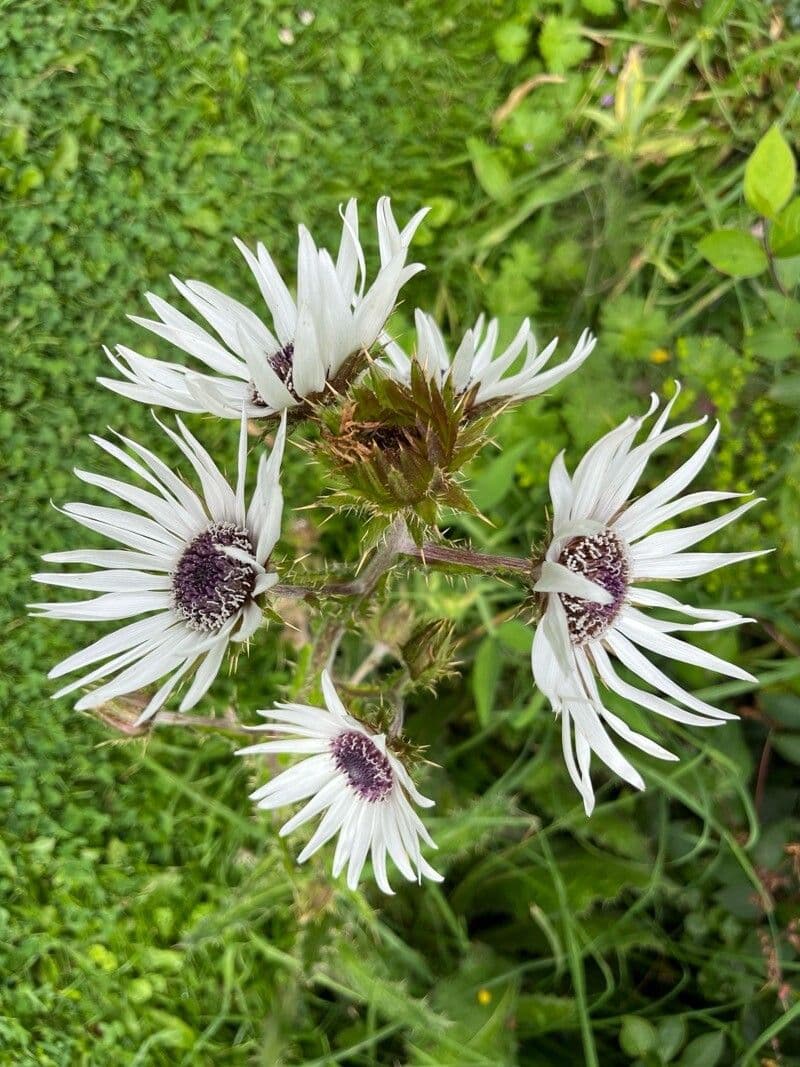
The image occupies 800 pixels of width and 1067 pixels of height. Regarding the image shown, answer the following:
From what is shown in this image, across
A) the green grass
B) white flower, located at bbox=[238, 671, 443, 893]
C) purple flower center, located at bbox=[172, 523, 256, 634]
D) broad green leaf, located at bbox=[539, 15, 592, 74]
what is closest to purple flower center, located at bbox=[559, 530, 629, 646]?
white flower, located at bbox=[238, 671, 443, 893]

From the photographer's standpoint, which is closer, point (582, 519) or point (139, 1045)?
point (582, 519)

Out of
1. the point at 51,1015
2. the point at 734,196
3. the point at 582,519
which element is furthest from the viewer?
the point at 734,196

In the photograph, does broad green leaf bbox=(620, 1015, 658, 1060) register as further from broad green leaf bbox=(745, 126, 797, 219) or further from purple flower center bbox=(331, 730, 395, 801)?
broad green leaf bbox=(745, 126, 797, 219)

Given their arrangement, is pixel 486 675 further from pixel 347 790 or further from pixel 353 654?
pixel 347 790

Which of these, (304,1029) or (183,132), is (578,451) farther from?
(304,1029)

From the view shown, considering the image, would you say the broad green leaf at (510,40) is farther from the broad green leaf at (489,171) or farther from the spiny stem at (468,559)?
the spiny stem at (468,559)

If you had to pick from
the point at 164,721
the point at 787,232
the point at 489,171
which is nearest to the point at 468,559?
the point at 164,721

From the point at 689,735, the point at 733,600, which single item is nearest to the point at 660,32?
the point at 733,600
